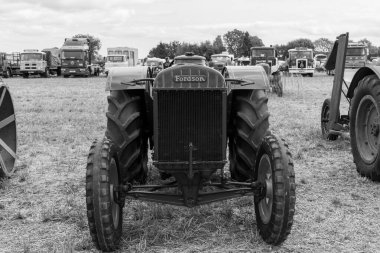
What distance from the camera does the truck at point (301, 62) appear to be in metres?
39.6

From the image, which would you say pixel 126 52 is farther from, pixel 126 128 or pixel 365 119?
pixel 126 128

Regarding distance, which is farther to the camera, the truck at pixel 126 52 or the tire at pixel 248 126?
the truck at pixel 126 52

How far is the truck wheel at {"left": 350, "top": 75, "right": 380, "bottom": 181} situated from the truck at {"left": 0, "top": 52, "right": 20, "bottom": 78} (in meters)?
37.6

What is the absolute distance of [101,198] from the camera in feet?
12.0

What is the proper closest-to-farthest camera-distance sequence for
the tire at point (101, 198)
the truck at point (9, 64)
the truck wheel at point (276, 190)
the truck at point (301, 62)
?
1. the tire at point (101, 198)
2. the truck wheel at point (276, 190)
3. the truck at point (301, 62)
4. the truck at point (9, 64)

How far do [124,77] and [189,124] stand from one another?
3.79 ft

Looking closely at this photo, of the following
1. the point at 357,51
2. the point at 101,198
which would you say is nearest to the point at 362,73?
the point at 101,198

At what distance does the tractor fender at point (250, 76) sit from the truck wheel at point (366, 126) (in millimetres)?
1826

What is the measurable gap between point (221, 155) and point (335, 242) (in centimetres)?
117

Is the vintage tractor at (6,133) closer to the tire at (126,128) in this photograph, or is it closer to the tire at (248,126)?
the tire at (126,128)

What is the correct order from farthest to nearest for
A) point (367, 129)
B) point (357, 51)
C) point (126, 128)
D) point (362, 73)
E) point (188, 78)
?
point (357, 51)
point (362, 73)
point (367, 129)
point (126, 128)
point (188, 78)

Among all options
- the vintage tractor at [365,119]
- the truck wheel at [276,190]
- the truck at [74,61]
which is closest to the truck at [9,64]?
the truck at [74,61]

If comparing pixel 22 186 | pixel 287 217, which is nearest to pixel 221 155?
pixel 287 217

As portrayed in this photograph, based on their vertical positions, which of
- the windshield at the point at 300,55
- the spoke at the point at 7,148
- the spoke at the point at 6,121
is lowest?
the spoke at the point at 7,148
